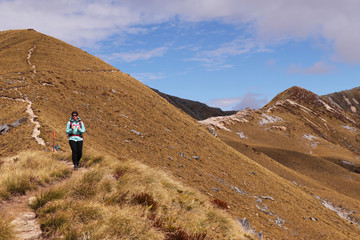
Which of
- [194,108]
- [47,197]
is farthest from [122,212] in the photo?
[194,108]

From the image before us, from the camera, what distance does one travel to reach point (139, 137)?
996 inches

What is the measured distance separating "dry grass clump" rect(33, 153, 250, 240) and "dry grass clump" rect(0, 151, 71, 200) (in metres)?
1.34

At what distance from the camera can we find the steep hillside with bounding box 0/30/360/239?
19.1 meters

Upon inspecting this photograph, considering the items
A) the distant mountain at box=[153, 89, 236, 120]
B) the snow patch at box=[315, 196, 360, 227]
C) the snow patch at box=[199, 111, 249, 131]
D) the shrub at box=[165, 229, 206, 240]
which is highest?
the distant mountain at box=[153, 89, 236, 120]

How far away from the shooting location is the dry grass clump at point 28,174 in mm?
7582

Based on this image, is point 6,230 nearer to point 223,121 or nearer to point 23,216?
point 23,216

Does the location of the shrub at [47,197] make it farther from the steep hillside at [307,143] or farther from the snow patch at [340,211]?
the steep hillside at [307,143]

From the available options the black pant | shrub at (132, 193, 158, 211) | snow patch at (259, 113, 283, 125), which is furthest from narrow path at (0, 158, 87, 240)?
snow patch at (259, 113, 283, 125)

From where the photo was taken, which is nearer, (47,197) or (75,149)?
(47,197)

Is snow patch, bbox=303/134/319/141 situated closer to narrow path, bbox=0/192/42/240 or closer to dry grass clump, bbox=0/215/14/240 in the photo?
narrow path, bbox=0/192/42/240

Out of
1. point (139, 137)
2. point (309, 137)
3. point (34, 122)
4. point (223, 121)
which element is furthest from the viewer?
point (309, 137)

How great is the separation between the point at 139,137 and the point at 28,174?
55.2 feet

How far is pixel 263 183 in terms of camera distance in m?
27.7

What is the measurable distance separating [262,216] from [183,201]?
13.3 m
